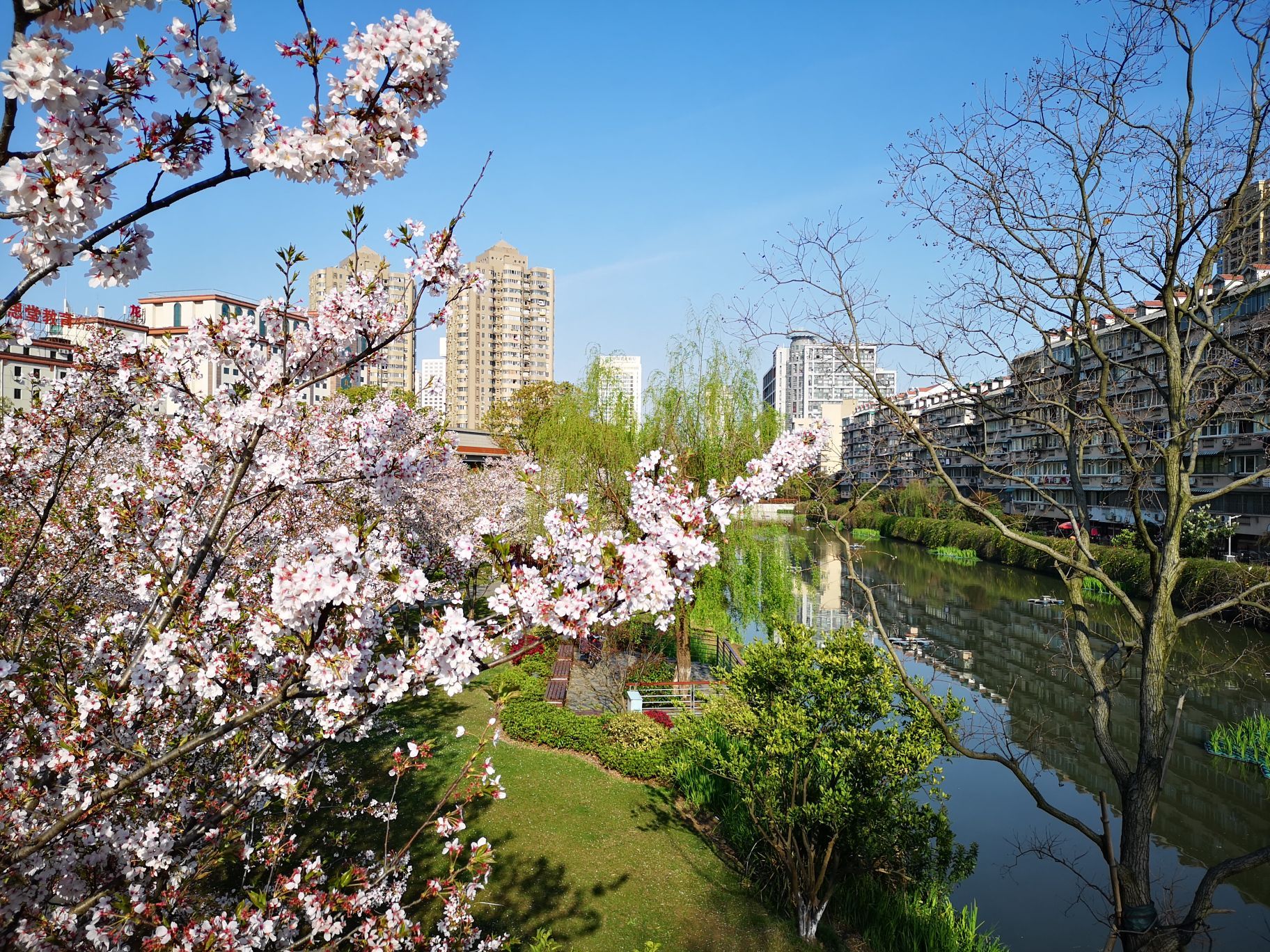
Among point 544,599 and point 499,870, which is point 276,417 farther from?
point 499,870

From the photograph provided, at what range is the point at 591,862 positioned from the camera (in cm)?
862

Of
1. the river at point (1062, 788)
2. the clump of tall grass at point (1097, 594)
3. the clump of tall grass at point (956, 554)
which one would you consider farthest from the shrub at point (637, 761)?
the clump of tall grass at point (956, 554)

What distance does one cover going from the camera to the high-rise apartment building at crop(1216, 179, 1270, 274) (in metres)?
5.38

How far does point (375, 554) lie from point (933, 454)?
→ 16.8ft

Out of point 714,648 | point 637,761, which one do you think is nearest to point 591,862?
point 637,761

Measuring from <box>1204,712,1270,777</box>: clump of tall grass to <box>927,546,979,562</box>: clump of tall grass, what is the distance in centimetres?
2481

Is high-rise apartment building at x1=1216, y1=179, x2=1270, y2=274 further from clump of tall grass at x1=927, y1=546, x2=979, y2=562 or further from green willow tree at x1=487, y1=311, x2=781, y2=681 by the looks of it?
clump of tall grass at x1=927, y1=546, x2=979, y2=562

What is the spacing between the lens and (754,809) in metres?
8.38

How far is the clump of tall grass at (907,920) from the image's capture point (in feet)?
23.9

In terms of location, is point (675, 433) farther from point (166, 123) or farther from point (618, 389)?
point (166, 123)

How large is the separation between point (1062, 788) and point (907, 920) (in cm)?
794

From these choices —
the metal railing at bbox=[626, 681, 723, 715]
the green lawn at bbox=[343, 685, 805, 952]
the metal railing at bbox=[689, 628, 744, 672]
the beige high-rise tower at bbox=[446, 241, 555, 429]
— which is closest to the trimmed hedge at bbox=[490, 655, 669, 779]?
the green lawn at bbox=[343, 685, 805, 952]

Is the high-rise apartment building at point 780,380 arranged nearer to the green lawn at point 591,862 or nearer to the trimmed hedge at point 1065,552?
the trimmed hedge at point 1065,552

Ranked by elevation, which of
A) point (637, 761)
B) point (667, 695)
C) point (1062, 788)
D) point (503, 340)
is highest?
point (503, 340)
